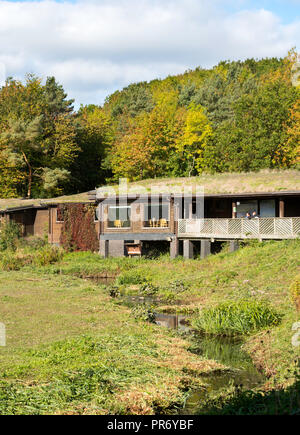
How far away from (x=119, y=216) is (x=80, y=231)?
11.0ft

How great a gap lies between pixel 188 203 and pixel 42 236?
14.0 m

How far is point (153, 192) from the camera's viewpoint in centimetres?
3466

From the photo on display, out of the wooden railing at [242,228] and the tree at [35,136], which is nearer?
the wooden railing at [242,228]

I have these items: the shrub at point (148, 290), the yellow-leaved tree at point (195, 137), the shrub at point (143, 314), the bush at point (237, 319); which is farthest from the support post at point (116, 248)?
the yellow-leaved tree at point (195, 137)

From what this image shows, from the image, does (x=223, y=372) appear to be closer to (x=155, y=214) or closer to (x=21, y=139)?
(x=155, y=214)

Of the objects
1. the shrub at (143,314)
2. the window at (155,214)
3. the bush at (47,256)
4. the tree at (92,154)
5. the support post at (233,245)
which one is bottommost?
the shrub at (143,314)

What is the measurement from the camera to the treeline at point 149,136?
163 ft

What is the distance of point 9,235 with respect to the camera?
38.6 m

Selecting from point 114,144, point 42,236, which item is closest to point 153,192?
point 42,236

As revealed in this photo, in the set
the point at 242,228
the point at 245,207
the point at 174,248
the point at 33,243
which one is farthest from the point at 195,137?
the point at 242,228

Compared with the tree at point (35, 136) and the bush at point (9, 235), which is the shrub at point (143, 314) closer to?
the bush at point (9, 235)

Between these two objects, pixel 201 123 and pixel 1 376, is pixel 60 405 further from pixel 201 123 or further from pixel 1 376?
pixel 201 123

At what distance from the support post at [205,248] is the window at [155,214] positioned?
420 cm
